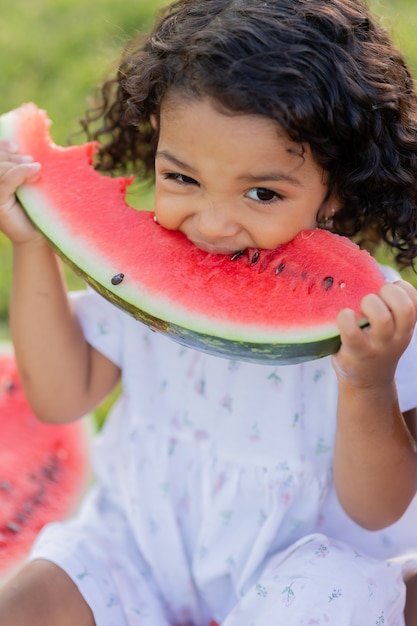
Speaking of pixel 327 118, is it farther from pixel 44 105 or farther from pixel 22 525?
pixel 44 105

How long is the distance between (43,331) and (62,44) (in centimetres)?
250

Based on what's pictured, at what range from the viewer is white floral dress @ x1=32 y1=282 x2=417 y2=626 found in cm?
182

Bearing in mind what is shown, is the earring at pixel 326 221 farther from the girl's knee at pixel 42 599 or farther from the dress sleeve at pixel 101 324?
the girl's knee at pixel 42 599

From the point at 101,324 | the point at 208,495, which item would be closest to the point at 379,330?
the point at 208,495

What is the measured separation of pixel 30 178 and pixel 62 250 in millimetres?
185

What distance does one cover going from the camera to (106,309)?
198 cm

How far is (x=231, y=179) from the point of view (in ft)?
5.05

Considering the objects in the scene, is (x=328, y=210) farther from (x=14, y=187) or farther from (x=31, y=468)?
(x=31, y=468)

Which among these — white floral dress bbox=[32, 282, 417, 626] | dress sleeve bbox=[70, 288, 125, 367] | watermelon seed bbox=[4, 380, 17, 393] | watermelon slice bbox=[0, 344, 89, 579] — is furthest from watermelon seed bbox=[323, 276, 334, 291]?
watermelon seed bbox=[4, 380, 17, 393]

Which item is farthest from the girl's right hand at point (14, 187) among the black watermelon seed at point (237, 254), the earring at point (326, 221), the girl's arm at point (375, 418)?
the girl's arm at point (375, 418)

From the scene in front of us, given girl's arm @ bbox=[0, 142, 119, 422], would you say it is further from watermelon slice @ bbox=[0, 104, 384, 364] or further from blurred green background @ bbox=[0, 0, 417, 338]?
blurred green background @ bbox=[0, 0, 417, 338]

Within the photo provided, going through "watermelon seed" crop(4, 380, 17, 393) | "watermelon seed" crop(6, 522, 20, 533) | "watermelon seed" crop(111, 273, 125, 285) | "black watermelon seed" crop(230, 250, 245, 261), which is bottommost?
"watermelon seed" crop(6, 522, 20, 533)

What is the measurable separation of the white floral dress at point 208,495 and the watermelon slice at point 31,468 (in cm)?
34

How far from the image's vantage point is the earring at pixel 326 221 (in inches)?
68.4
